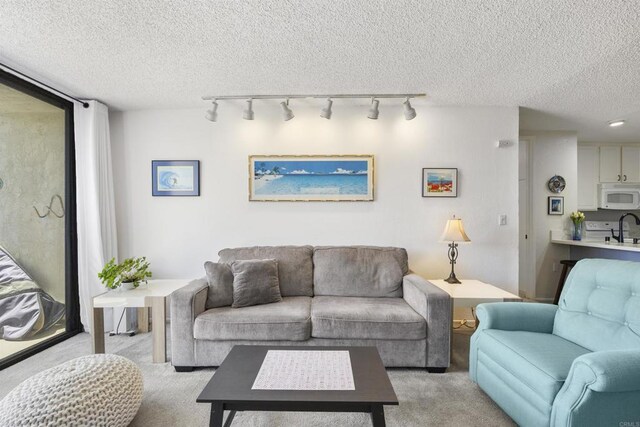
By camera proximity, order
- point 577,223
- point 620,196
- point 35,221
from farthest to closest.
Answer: point 620,196
point 577,223
point 35,221

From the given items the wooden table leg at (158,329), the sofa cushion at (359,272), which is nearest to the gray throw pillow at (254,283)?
the sofa cushion at (359,272)

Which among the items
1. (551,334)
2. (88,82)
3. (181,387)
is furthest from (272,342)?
(88,82)

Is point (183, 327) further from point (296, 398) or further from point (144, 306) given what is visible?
point (296, 398)

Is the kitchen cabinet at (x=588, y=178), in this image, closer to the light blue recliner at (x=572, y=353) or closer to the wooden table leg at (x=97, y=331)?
the light blue recliner at (x=572, y=353)

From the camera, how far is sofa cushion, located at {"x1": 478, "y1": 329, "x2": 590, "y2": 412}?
4.65ft

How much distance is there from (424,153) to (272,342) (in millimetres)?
2386

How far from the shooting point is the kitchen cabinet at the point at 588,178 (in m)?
4.54

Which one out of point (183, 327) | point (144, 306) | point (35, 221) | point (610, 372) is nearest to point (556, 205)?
point (610, 372)

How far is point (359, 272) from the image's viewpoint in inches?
110

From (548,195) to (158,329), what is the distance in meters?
4.90

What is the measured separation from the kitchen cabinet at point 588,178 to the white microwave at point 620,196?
0.35ft

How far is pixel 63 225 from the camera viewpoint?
2.99 metres

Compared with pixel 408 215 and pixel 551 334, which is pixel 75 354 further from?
pixel 551 334

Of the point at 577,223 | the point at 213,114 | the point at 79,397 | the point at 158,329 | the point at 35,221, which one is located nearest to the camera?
the point at 79,397
